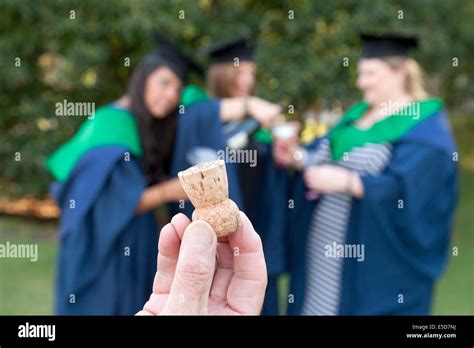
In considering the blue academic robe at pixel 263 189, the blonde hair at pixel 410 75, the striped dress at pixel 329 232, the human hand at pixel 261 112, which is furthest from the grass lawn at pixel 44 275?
the blonde hair at pixel 410 75

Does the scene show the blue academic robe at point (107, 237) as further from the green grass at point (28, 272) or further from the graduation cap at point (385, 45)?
the green grass at point (28, 272)

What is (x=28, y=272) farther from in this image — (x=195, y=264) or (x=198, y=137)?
(x=195, y=264)

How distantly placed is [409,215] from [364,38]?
661 mm

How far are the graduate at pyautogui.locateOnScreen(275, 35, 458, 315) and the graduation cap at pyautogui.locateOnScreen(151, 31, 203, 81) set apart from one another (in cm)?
54

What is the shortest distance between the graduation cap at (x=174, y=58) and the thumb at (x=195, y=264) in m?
1.86

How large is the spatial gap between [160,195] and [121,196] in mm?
135

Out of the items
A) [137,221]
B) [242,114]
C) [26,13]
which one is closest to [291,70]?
[26,13]

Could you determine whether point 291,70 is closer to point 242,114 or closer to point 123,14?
point 123,14

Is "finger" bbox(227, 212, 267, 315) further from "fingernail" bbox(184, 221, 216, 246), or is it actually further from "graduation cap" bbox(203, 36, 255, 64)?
"graduation cap" bbox(203, 36, 255, 64)

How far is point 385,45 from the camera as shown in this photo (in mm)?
2852

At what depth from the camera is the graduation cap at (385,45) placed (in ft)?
9.30

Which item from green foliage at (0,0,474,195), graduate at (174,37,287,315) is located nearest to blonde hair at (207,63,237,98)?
graduate at (174,37,287,315)

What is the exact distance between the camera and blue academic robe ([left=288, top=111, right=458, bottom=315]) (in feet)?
8.70
